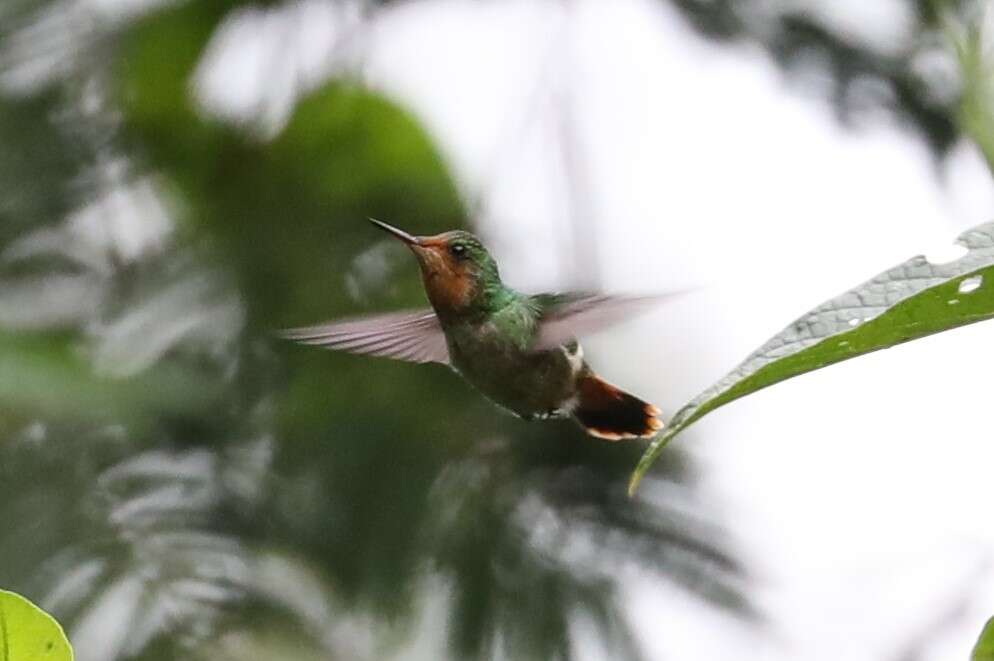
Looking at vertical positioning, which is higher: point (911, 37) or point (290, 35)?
point (911, 37)

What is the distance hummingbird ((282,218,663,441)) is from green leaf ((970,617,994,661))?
539 millimetres

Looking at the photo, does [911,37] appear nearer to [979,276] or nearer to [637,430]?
[637,430]

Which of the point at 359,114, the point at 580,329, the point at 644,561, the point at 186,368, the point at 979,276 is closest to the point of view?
the point at 979,276

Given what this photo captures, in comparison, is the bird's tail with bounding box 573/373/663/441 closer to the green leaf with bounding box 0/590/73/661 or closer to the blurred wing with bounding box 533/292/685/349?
the blurred wing with bounding box 533/292/685/349

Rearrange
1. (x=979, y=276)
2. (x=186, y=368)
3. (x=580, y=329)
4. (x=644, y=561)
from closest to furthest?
(x=979, y=276) < (x=580, y=329) < (x=644, y=561) < (x=186, y=368)

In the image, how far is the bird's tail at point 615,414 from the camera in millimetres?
974

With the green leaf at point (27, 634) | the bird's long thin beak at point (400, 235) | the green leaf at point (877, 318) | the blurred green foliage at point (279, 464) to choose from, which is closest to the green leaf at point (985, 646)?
the green leaf at point (877, 318)

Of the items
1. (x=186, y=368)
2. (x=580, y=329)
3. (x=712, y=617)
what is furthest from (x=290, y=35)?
(x=580, y=329)

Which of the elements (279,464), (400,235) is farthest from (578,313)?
(279,464)

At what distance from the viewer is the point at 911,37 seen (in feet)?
6.66

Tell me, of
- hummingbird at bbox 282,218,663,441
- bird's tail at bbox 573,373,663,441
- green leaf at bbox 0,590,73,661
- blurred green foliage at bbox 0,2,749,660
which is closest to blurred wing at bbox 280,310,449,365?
hummingbird at bbox 282,218,663,441

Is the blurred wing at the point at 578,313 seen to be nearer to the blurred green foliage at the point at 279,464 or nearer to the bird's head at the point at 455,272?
the bird's head at the point at 455,272

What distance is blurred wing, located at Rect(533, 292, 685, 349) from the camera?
934 mm

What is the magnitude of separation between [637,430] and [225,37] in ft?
4.21
